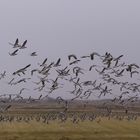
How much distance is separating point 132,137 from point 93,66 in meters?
16.7

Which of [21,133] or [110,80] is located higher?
[110,80]

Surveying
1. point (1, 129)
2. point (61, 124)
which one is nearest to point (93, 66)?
point (1, 129)

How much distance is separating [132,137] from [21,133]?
11.3 metres

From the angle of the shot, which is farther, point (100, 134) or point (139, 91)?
point (100, 134)

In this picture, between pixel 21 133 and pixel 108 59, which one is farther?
pixel 21 133

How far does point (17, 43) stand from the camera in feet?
94.8

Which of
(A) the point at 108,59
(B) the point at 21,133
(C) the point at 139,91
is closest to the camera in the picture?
(A) the point at 108,59

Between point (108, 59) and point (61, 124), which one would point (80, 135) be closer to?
point (61, 124)

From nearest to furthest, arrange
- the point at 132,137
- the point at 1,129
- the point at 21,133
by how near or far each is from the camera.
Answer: the point at 132,137 → the point at 21,133 → the point at 1,129

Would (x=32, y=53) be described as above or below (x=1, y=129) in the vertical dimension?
above

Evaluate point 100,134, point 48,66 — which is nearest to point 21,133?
point 100,134

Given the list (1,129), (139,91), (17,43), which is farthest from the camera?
(1,129)

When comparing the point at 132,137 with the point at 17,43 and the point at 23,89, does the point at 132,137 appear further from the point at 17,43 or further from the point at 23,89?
the point at 17,43

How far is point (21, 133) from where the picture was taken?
2013 inches
